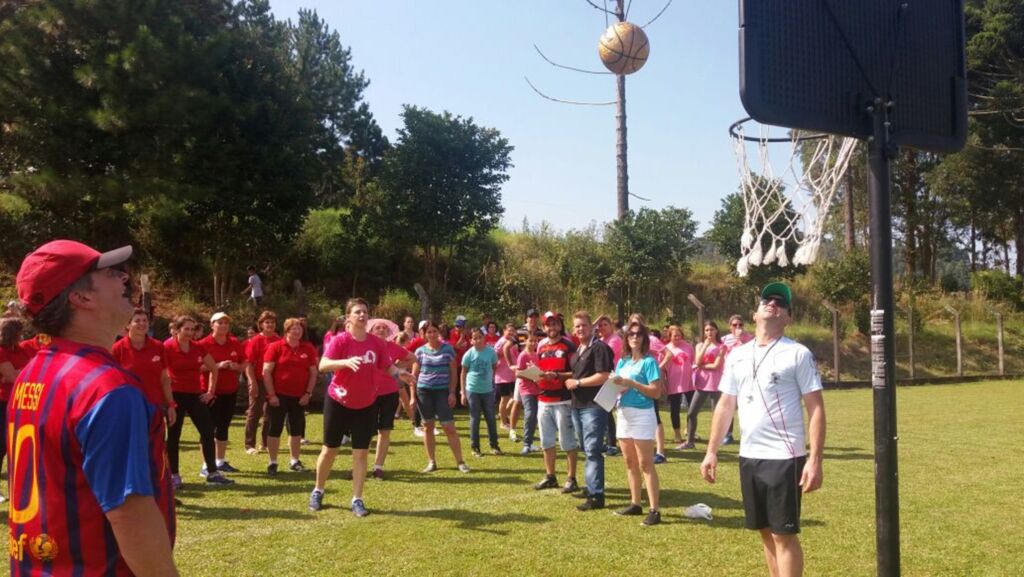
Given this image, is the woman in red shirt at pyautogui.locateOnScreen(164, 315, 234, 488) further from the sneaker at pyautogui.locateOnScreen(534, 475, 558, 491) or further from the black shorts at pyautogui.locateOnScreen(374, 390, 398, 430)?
the sneaker at pyautogui.locateOnScreen(534, 475, 558, 491)

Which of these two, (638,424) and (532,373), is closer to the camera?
(638,424)

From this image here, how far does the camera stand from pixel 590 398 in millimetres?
8305

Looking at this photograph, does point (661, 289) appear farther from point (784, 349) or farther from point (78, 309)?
point (78, 309)

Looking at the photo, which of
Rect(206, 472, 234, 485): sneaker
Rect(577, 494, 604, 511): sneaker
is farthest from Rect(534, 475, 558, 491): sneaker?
Rect(206, 472, 234, 485): sneaker

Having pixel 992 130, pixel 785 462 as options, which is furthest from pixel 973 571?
pixel 992 130

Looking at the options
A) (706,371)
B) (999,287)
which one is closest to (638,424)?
(706,371)

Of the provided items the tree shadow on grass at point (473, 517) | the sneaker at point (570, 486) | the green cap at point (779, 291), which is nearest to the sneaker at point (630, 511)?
the tree shadow on grass at point (473, 517)

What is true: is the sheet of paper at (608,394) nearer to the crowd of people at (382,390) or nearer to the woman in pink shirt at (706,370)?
the crowd of people at (382,390)

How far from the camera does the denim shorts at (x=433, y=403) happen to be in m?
10.5

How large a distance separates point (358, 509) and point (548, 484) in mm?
2396

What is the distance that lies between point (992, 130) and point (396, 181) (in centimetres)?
2675

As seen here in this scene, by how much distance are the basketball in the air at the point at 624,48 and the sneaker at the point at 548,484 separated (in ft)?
21.8

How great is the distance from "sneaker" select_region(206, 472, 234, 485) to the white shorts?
15.6 feet

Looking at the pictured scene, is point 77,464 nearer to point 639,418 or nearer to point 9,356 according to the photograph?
point 639,418
